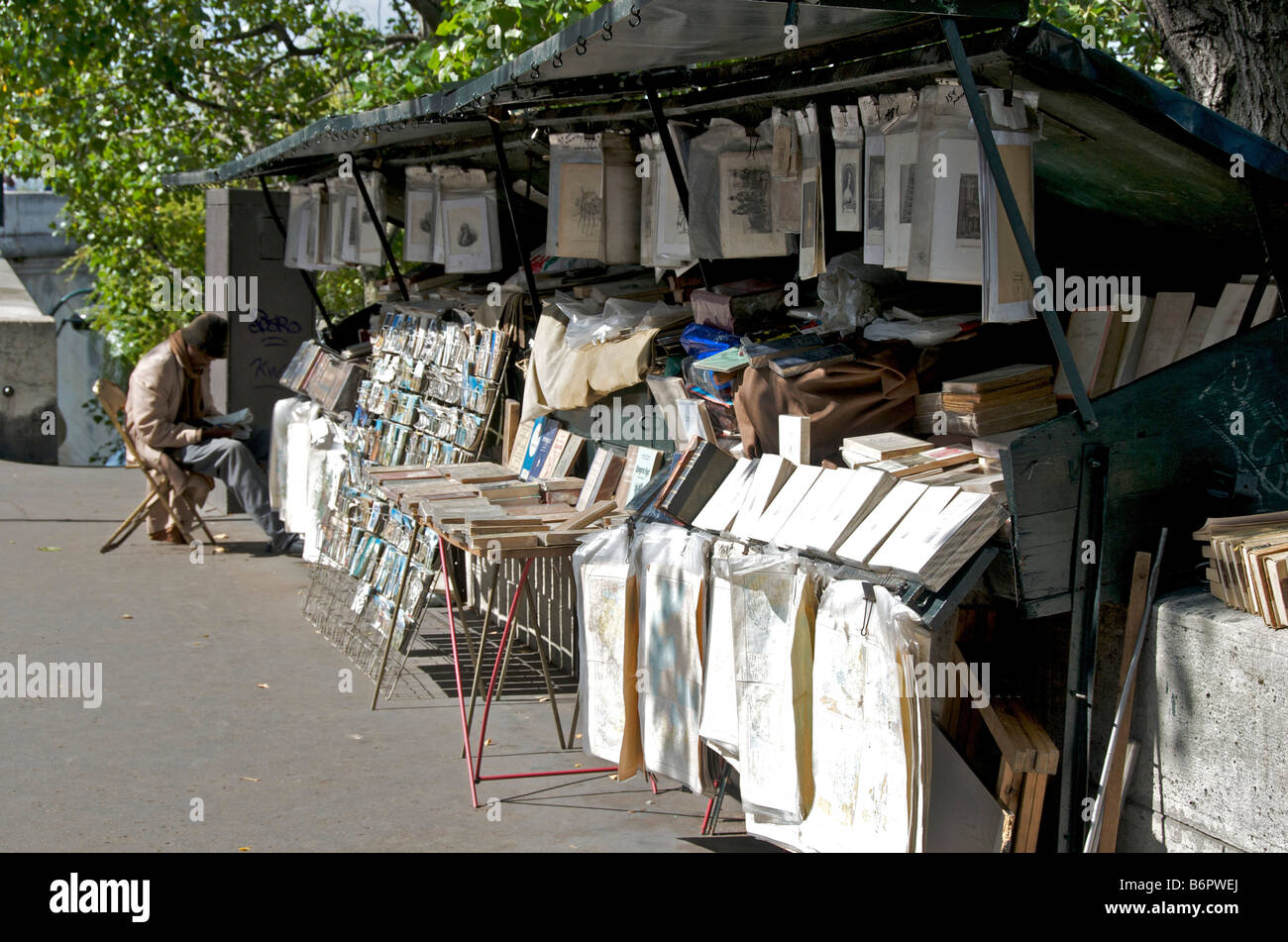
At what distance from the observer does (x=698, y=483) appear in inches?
182

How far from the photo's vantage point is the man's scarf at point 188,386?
9.75 meters

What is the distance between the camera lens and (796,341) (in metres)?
4.71

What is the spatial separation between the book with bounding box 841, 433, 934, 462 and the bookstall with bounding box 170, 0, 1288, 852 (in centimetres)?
2

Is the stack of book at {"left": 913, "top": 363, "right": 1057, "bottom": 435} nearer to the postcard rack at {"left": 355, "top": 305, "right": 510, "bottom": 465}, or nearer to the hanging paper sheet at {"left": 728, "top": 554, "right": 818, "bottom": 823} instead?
the hanging paper sheet at {"left": 728, "top": 554, "right": 818, "bottom": 823}

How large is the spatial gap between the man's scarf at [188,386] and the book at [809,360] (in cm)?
653

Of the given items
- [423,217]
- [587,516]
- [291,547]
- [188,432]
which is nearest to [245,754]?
[587,516]

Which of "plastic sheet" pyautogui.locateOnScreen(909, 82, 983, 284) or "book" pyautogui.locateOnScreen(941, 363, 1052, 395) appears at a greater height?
"plastic sheet" pyautogui.locateOnScreen(909, 82, 983, 284)

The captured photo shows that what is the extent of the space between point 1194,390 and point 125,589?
7167mm

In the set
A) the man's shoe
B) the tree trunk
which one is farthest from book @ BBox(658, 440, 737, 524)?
the man's shoe

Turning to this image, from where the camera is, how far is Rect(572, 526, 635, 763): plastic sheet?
179 inches

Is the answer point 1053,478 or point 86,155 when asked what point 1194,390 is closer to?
point 1053,478

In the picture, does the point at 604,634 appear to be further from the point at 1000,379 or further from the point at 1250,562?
the point at 1250,562

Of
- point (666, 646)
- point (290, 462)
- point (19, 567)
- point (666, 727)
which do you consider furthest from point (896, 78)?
point (19, 567)

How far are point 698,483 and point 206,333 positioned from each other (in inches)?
248
